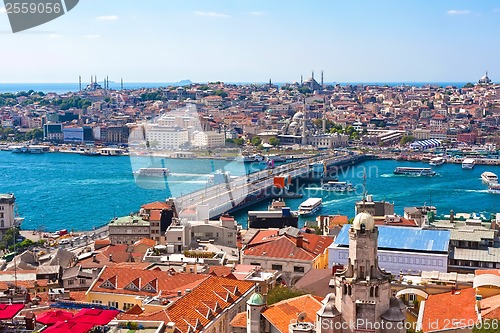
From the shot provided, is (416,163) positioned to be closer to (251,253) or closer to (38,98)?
(251,253)

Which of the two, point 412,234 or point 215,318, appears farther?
point 412,234

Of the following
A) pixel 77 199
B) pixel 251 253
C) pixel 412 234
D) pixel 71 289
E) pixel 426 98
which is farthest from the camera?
pixel 426 98

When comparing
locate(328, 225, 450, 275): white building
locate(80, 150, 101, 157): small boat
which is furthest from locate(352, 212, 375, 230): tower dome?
locate(80, 150, 101, 157): small boat

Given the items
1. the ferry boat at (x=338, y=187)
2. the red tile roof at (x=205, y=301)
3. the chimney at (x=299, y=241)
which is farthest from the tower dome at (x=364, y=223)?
the ferry boat at (x=338, y=187)

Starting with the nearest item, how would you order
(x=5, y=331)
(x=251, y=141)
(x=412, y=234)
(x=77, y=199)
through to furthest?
(x=5, y=331)
(x=412, y=234)
(x=77, y=199)
(x=251, y=141)

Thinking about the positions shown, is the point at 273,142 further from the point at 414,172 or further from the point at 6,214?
the point at 6,214

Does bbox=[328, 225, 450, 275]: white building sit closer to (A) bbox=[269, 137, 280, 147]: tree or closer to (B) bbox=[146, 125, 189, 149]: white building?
(B) bbox=[146, 125, 189, 149]: white building

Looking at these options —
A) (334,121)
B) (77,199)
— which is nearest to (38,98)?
(334,121)
